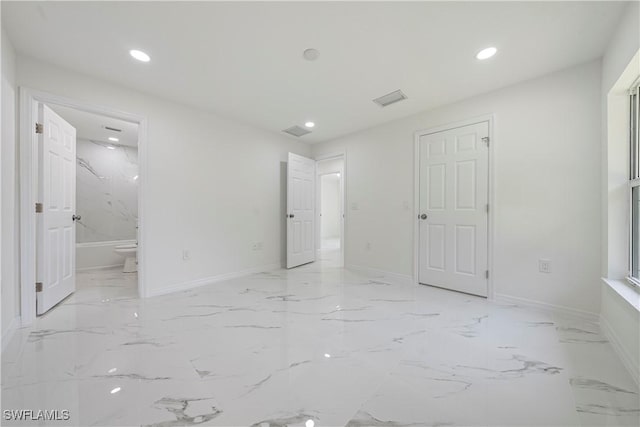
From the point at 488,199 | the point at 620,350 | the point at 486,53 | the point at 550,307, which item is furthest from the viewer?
the point at 488,199

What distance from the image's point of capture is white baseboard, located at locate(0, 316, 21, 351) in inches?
71.1

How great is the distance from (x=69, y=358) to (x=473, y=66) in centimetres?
387

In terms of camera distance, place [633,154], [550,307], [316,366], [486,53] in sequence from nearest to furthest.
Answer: [316,366]
[633,154]
[486,53]
[550,307]

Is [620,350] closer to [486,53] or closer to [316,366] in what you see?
[316,366]

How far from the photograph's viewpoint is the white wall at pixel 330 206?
9.37 m

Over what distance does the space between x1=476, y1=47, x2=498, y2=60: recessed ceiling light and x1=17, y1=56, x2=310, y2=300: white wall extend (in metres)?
3.02

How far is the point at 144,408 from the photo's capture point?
1.24 metres

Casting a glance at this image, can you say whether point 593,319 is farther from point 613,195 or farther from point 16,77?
point 16,77

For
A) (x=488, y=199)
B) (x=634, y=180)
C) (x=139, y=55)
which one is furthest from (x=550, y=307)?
(x=139, y=55)

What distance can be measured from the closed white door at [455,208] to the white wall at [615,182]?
35.3 inches

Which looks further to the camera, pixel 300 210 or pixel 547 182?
pixel 300 210

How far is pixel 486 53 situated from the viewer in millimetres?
2121

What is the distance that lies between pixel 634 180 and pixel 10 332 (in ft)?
15.9

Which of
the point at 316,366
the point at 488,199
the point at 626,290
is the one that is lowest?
the point at 316,366
